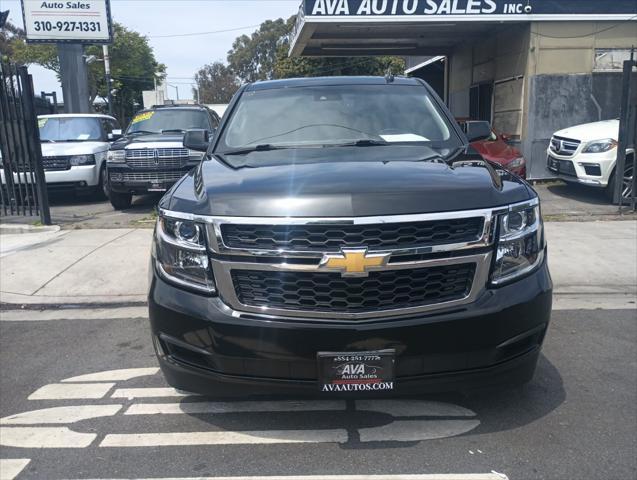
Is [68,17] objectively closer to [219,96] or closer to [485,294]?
[485,294]

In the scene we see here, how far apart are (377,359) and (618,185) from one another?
26.7 feet

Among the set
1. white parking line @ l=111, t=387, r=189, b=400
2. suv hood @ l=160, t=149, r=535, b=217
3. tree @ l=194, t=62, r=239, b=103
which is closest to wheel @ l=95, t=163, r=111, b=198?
white parking line @ l=111, t=387, r=189, b=400

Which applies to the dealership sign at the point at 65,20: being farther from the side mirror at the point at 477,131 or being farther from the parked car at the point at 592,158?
the side mirror at the point at 477,131

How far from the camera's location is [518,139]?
13148 millimetres

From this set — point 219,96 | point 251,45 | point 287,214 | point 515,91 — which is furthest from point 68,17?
point 219,96

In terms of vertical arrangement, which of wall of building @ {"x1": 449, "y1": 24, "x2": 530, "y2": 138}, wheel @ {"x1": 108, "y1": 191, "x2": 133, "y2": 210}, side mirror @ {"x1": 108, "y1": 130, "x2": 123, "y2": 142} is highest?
wall of building @ {"x1": 449, "y1": 24, "x2": 530, "y2": 138}

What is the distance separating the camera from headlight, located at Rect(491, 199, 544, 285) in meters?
2.83

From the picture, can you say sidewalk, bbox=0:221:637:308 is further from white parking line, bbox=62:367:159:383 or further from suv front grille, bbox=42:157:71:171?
suv front grille, bbox=42:157:71:171

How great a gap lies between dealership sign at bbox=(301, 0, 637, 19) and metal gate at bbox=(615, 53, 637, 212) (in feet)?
12.5

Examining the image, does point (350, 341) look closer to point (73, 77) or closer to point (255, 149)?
point (255, 149)

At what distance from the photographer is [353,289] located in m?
2.71

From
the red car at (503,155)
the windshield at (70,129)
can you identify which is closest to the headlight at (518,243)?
the red car at (503,155)

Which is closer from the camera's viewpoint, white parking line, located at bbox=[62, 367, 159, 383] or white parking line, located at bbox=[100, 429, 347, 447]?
white parking line, located at bbox=[100, 429, 347, 447]

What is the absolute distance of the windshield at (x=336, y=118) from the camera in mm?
4117
